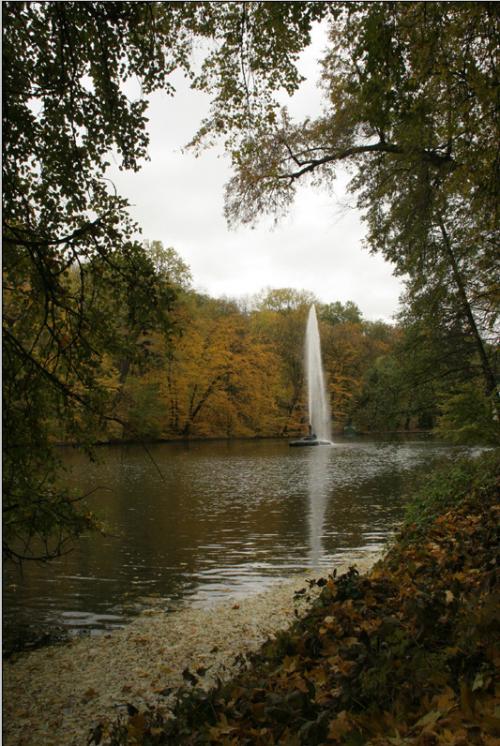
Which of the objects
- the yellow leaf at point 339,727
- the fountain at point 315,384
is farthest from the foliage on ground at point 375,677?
the fountain at point 315,384

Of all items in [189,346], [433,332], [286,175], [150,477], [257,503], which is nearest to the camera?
[286,175]

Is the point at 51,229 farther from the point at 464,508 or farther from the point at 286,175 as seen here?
the point at 286,175

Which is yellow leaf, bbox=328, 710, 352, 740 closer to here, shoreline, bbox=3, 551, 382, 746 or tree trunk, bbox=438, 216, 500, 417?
shoreline, bbox=3, 551, 382, 746

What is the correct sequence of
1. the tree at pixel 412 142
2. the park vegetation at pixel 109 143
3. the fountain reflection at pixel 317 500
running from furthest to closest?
the fountain reflection at pixel 317 500, the tree at pixel 412 142, the park vegetation at pixel 109 143

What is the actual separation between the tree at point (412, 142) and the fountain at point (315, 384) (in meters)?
27.8

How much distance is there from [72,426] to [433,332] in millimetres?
11641

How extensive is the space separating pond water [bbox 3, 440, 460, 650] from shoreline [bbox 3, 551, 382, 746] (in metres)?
0.51

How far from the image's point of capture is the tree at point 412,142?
437 centimetres

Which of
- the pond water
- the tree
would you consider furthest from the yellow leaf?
the tree

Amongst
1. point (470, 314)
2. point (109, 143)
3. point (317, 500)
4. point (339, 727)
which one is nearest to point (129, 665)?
point (339, 727)

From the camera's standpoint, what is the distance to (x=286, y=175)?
10.0 m

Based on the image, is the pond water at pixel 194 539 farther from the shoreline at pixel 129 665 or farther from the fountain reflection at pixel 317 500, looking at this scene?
the shoreline at pixel 129 665

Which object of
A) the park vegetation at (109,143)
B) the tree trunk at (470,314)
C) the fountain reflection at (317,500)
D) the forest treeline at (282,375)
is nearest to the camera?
the park vegetation at (109,143)

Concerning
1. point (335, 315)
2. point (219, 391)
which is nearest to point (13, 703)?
point (219, 391)
